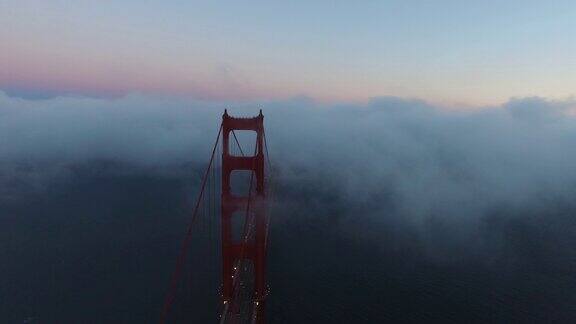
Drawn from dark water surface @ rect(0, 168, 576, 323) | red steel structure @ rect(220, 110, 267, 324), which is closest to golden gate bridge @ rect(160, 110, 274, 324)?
red steel structure @ rect(220, 110, 267, 324)

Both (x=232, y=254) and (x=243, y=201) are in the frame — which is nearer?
(x=243, y=201)

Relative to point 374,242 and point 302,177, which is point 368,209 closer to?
point 374,242

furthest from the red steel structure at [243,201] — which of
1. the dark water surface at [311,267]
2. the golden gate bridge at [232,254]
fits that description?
the dark water surface at [311,267]

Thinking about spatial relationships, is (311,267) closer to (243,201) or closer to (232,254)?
(232,254)

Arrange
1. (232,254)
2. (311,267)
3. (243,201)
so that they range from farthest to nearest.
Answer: (311,267) → (232,254) → (243,201)

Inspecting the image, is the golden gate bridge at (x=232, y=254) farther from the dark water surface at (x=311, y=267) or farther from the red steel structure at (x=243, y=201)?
the dark water surface at (x=311, y=267)

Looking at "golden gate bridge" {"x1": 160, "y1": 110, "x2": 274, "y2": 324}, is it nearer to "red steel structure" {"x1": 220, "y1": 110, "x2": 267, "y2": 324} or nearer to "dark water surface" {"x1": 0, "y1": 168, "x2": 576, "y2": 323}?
"red steel structure" {"x1": 220, "y1": 110, "x2": 267, "y2": 324}

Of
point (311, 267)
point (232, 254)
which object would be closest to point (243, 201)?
point (232, 254)

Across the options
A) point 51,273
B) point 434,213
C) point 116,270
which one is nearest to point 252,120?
point 116,270
